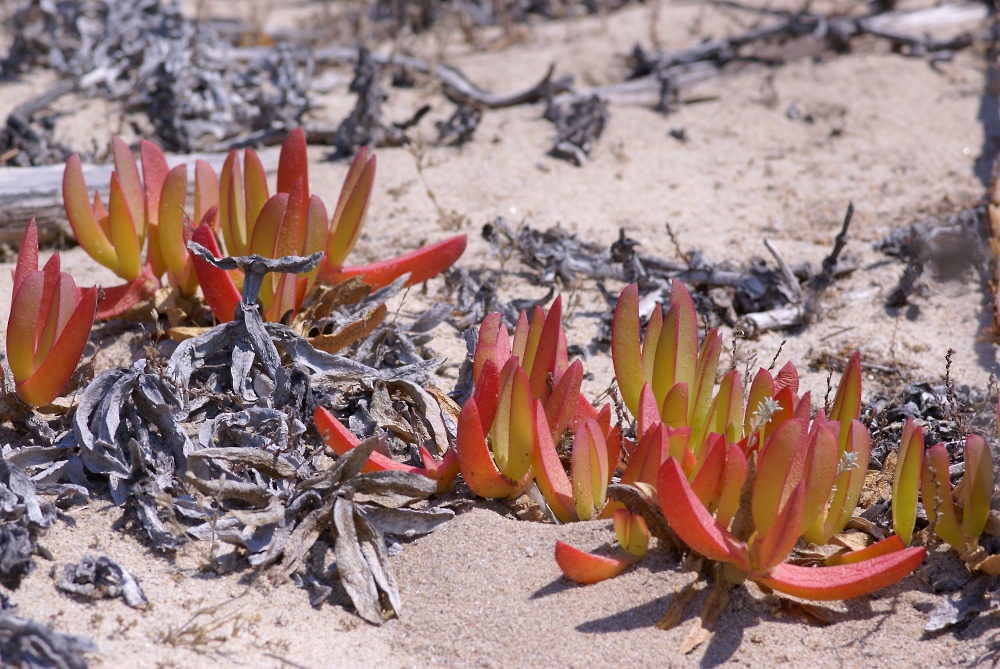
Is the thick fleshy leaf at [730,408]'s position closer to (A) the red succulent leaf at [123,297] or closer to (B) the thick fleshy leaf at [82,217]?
(A) the red succulent leaf at [123,297]

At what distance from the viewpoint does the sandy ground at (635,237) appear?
2.12 metres

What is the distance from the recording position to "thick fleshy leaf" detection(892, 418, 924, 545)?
7.54ft

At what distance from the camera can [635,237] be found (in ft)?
14.0

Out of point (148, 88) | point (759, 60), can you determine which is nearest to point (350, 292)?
point (148, 88)

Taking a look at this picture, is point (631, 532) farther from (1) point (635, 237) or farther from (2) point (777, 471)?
(1) point (635, 237)

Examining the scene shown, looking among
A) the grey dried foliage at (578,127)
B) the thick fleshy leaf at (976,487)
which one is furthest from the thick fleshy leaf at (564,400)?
the grey dried foliage at (578,127)

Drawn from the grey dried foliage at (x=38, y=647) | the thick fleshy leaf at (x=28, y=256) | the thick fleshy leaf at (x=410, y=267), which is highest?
the thick fleshy leaf at (x=28, y=256)

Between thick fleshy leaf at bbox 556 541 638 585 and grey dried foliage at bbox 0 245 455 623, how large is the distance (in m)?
0.39

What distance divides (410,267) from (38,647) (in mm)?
1729

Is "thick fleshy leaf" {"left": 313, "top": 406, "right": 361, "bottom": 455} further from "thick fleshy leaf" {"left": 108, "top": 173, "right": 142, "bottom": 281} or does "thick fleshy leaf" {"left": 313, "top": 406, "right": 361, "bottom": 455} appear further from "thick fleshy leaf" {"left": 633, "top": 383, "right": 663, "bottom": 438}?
"thick fleshy leaf" {"left": 108, "top": 173, "right": 142, "bottom": 281}

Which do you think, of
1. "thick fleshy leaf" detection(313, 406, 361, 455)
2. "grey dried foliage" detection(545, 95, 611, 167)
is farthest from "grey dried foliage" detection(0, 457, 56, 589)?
"grey dried foliage" detection(545, 95, 611, 167)

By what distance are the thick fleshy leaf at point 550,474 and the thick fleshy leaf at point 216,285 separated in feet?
3.64

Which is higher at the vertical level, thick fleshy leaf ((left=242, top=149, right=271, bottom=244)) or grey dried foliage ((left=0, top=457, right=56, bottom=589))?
thick fleshy leaf ((left=242, top=149, right=271, bottom=244))

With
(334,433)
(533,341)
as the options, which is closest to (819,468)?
(533,341)
